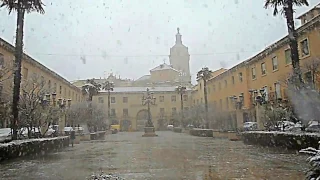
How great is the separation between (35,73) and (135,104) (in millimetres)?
46380

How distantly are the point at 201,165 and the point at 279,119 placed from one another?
40.9ft

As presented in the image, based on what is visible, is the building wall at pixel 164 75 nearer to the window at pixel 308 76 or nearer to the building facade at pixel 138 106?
the building facade at pixel 138 106

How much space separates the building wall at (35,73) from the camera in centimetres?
2478

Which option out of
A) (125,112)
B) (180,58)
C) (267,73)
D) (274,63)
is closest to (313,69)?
(274,63)

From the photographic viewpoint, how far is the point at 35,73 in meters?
29.5

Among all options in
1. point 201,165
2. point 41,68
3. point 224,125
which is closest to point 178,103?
point 224,125

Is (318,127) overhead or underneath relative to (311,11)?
underneath

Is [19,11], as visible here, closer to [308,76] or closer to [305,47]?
[308,76]

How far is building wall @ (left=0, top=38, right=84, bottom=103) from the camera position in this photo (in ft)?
81.3

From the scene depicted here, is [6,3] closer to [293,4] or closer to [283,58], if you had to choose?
[293,4]

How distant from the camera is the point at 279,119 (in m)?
22.3

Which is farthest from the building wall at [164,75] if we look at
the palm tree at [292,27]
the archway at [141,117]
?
the palm tree at [292,27]

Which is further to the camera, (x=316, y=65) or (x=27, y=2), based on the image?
(x=316, y=65)

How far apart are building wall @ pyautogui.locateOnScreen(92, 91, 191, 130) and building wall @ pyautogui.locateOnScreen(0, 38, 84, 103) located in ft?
40.8
